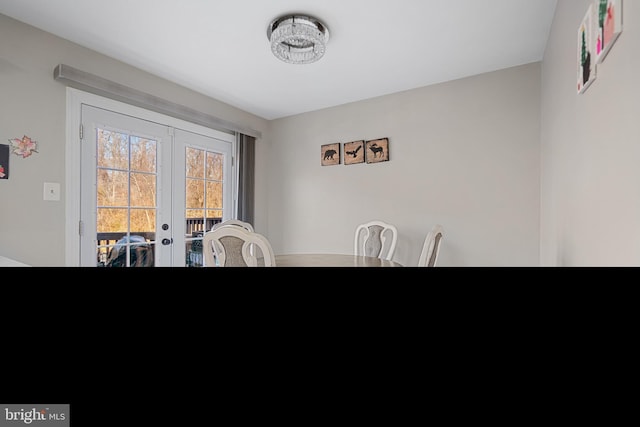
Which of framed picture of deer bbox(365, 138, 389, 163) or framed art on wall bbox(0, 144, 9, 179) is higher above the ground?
framed picture of deer bbox(365, 138, 389, 163)

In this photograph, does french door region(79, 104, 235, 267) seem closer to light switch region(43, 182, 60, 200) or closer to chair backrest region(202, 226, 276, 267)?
light switch region(43, 182, 60, 200)

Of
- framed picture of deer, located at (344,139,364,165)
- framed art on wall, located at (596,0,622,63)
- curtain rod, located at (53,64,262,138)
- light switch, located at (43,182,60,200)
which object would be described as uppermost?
curtain rod, located at (53,64,262,138)

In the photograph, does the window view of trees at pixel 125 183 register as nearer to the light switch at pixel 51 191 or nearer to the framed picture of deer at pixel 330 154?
the light switch at pixel 51 191

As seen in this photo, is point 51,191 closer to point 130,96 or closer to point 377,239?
point 130,96

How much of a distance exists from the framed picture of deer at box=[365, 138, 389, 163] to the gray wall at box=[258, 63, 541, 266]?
68 mm

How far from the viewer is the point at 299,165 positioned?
3.77 m

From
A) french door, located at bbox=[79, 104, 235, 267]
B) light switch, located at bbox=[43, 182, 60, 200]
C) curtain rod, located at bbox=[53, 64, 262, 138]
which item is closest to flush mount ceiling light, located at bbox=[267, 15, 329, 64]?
curtain rod, located at bbox=[53, 64, 262, 138]

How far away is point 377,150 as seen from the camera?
3209 millimetres

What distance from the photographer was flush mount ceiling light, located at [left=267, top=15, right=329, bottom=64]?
1.94m

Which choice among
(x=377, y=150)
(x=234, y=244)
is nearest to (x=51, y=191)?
(x=234, y=244)

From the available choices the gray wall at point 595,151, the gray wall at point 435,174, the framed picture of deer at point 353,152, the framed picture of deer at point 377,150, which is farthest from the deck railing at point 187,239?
the gray wall at point 595,151

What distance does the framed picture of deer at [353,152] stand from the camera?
3316 mm
